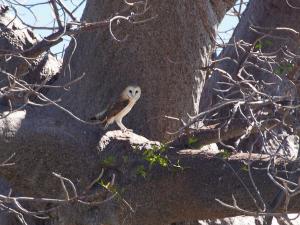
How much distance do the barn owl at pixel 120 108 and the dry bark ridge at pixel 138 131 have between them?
9 cm

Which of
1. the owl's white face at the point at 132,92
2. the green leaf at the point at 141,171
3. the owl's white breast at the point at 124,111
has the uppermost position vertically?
the owl's white face at the point at 132,92

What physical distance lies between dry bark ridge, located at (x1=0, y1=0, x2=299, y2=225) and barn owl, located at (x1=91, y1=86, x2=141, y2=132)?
87 mm

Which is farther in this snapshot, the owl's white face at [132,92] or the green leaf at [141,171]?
the owl's white face at [132,92]

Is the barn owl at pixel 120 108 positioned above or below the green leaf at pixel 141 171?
above

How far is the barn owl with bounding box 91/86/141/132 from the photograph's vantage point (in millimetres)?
4488

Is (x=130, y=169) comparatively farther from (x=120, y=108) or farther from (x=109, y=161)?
(x=120, y=108)

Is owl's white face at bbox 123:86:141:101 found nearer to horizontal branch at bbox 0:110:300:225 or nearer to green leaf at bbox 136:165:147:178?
horizontal branch at bbox 0:110:300:225

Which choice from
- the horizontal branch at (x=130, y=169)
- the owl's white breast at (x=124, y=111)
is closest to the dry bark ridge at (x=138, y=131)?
the horizontal branch at (x=130, y=169)

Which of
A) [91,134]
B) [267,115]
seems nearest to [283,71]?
[267,115]

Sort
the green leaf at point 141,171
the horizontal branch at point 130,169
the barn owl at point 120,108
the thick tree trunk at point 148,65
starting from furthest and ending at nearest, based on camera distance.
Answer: the thick tree trunk at point 148,65, the barn owl at point 120,108, the green leaf at point 141,171, the horizontal branch at point 130,169

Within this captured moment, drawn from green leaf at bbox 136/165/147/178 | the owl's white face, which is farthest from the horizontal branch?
the owl's white face

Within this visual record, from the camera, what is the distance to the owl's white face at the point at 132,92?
453 centimetres

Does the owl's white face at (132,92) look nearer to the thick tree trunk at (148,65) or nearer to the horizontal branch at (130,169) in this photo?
the thick tree trunk at (148,65)

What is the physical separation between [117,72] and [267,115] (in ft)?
2.60
